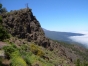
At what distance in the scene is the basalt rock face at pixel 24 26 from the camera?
87.6 meters

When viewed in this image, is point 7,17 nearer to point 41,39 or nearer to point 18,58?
point 41,39

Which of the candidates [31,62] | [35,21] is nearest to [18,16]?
[35,21]

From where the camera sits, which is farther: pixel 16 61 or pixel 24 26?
pixel 24 26

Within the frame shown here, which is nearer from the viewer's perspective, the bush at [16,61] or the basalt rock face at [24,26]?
the bush at [16,61]

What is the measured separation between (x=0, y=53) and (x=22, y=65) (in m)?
2.65

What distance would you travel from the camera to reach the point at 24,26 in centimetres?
9250

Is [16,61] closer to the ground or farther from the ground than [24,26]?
closer to the ground

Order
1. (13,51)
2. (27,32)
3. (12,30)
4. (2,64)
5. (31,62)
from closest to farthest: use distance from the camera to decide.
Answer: (2,64) < (13,51) < (31,62) < (12,30) < (27,32)

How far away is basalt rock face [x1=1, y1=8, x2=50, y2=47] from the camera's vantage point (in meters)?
87.6

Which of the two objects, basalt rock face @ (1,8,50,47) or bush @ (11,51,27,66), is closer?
bush @ (11,51,27,66)

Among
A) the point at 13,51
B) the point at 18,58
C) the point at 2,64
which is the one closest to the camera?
the point at 2,64

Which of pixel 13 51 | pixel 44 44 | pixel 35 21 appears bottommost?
pixel 44 44

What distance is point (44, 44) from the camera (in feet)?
314

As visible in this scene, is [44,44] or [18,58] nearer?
[18,58]
